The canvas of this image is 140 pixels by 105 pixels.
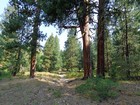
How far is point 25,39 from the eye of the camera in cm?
2022

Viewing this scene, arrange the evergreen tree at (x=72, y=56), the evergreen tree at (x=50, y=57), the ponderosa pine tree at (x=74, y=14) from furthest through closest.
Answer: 1. the evergreen tree at (x=72, y=56)
2. the evergreen tree at (x=50, y=57)
3. the ponderosa pine tree at (x=74, y=14)

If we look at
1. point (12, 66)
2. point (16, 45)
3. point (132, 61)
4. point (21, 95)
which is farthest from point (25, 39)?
point (21, 95)

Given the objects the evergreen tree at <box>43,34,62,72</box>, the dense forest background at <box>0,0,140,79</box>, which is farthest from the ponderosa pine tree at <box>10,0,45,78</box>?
the evergreen tree at <box>43,34,62,72</box>

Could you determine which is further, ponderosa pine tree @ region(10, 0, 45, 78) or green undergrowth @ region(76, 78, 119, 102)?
ponderosa pine tree @ region(10, 0, 45, 78)

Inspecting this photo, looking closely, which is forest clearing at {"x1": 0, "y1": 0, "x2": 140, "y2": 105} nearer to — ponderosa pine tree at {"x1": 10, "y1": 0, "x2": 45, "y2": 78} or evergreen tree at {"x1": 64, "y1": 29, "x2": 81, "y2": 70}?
ponderosa pine tree at {"x1": 10, "y1": 0, "x2": 45, "y2": 78}

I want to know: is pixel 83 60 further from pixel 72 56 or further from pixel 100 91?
pixel 72 56

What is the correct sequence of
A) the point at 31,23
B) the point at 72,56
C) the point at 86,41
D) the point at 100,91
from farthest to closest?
the point at 72,56
the point at 31,23
the point at 86,41
the point at 100,91

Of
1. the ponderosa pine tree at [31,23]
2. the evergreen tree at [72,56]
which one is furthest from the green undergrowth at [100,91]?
the evergreen tree at [72,56]

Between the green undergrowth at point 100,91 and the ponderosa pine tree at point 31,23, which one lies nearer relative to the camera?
the green undergrowth at point 100,91

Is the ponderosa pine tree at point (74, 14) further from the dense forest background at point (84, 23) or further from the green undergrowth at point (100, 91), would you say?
the green undergrowth at point (100, 91)

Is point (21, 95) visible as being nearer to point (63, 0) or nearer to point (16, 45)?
point (63, 0)

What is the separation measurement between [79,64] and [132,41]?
30082 millimetres

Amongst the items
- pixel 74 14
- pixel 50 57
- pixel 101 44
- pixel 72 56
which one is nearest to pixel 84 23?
pixel 74 14

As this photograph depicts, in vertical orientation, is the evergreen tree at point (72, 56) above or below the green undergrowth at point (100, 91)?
above
